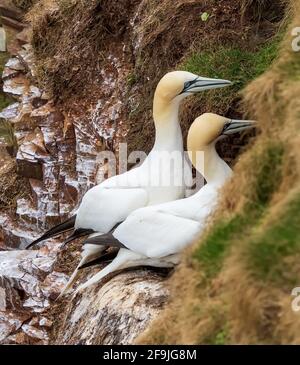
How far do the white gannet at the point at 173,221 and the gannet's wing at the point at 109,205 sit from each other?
27 cm

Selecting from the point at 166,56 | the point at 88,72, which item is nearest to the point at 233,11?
the point at 166,56

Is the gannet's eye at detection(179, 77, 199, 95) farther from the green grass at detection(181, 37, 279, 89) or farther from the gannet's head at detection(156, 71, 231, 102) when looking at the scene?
the green grass at detection(181, 37, 279, 89)

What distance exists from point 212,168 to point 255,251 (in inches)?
129

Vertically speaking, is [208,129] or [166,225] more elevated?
[208,129]

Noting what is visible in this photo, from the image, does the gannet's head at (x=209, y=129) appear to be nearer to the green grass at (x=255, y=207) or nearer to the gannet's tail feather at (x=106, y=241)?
the gannet's tail feather at (x=106, y=241)

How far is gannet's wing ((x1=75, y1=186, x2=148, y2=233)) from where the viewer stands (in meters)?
8.01

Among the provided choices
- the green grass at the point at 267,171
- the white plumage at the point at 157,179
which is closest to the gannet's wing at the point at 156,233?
the white plumage at the point at 157,179

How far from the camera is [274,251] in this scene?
4.52m

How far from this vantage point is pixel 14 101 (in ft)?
48.9

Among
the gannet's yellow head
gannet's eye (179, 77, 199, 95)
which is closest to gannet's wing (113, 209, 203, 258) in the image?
the gannet's yellow head

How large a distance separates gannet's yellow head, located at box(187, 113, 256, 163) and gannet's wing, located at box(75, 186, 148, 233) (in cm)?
60
